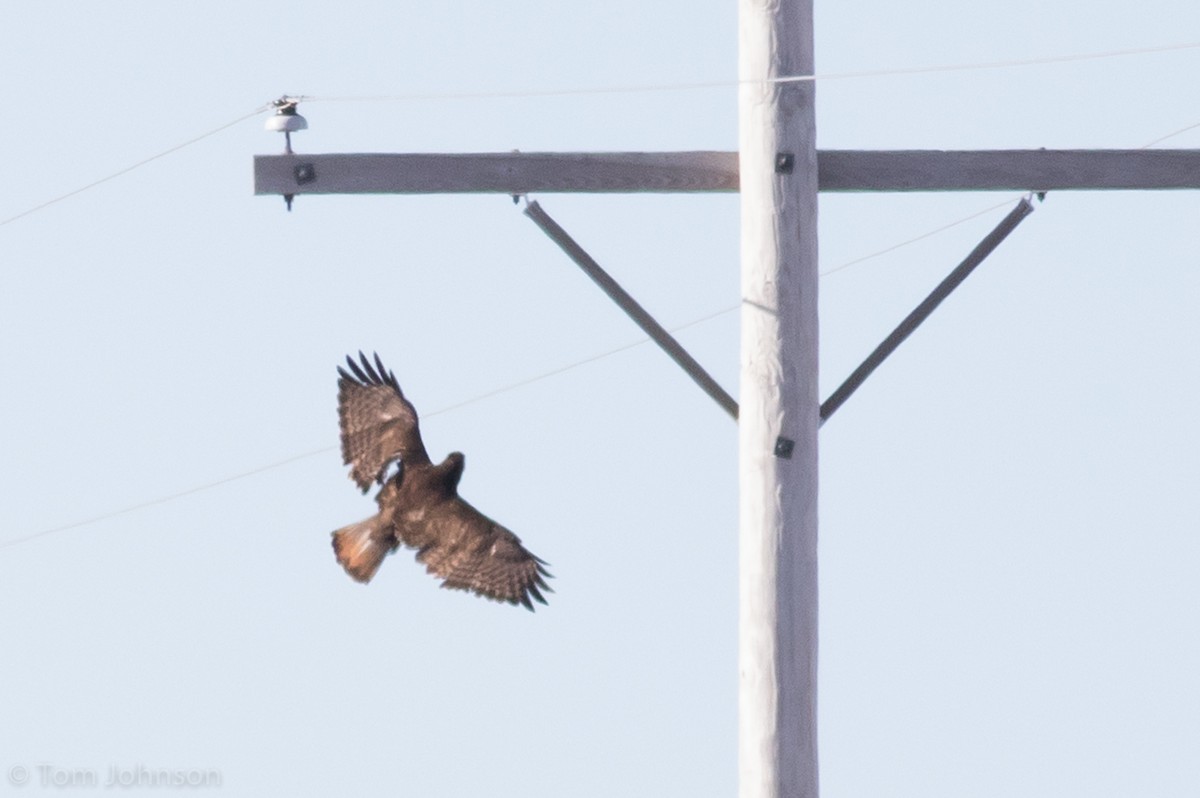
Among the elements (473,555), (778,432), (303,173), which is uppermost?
(303,173)

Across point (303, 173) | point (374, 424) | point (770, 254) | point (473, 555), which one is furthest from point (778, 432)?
point (374, 424)

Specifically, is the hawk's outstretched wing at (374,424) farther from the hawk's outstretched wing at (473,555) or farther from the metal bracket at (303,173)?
the metal bracket at (303,173)

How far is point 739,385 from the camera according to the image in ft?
17.2

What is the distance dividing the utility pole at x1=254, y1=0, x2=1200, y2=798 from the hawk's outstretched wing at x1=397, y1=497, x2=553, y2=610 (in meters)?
1.45

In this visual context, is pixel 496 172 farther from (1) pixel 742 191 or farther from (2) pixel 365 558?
(2) pixel 365 558

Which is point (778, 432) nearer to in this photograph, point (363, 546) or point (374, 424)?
point (363, 546)

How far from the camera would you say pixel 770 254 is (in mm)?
5199

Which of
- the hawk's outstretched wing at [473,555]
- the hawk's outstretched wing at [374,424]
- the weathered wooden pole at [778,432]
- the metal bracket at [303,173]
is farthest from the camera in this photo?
the hawk's outstretched wing at [374,424]

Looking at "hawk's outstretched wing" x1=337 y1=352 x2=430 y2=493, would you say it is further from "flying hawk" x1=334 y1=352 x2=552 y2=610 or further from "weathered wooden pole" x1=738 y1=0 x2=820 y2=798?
"weathered wooden pole" x1=738 y1=0 x2=820 y2=798

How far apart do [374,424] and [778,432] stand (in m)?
2.46

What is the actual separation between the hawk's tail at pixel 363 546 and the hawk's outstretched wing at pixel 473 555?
8 cm

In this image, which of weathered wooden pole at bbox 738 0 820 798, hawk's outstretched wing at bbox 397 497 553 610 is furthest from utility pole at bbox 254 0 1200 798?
hawk's outstretched wing at bbox 397 497 553 610

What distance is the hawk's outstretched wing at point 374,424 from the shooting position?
710 centimetres

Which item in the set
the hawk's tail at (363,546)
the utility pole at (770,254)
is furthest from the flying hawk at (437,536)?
the utility pole at (770,254)
